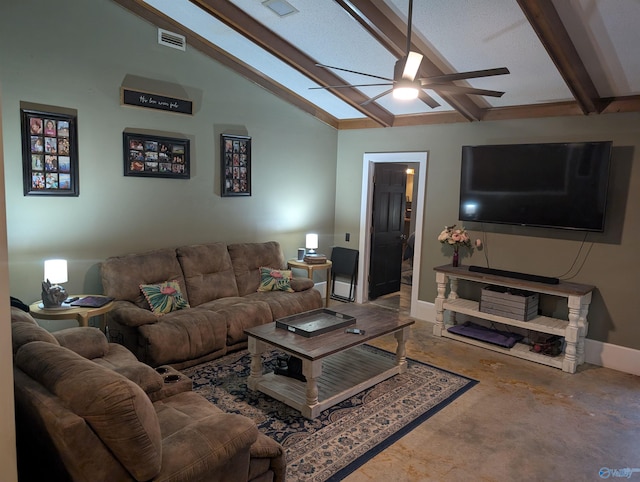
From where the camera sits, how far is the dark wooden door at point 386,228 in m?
6.25

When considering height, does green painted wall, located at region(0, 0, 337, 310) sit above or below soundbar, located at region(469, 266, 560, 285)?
above

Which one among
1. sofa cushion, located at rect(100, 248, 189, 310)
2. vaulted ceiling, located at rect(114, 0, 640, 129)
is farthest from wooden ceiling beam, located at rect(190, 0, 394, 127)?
sofa cushion, located at rect(100, 248, 189, 310)

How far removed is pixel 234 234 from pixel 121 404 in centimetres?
376

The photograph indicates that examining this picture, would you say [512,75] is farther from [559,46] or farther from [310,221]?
[310,221]

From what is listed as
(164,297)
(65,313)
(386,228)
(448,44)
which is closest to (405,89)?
(448,44)

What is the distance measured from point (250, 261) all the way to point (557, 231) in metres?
3.23

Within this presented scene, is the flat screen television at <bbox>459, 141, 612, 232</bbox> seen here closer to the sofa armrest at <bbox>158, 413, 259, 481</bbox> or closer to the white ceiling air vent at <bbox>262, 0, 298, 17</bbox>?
the white ceiling air vent at <bbox>262, 0, 298, 17</bbox>

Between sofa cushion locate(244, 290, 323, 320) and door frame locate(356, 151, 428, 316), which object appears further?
door frame locate(356, 151, 428, 316)

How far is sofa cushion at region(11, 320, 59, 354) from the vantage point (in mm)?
2053

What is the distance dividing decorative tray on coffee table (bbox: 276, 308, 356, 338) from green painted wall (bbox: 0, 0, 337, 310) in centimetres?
170

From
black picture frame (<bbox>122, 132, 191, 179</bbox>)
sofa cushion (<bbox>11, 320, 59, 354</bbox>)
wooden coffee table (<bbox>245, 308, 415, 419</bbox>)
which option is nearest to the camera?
sofa cushion (<bbox>11, 320, 59, 354</bbox>)

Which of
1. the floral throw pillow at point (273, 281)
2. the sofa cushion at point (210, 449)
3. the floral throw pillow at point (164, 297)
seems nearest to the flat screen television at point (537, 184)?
the floral throw pillow at point (273, 281)

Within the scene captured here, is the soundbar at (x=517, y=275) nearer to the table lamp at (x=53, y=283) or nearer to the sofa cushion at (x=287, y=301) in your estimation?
the sofa cushion at (x=287, y=301)

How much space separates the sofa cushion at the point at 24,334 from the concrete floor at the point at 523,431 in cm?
180
